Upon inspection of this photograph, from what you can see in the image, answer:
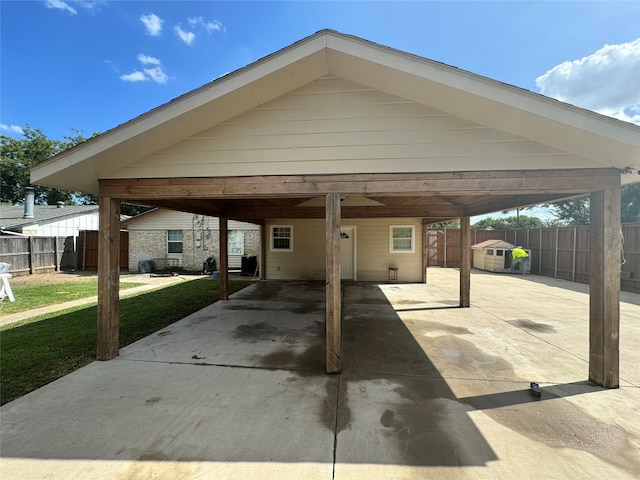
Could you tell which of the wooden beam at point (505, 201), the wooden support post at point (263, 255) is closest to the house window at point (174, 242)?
the wooden support post at point (263, 255)

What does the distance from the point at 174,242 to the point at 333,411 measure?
46.9 feet

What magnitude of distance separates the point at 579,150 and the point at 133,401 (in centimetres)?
550

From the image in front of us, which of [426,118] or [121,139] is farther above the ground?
[426,118]

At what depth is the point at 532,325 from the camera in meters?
5.47

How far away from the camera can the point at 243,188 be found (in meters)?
3.54

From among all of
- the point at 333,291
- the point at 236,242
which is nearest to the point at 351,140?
the point at 333,291

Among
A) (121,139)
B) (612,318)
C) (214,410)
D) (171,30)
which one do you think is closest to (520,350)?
(612,318)

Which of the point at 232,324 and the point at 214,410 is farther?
the point at 232,324

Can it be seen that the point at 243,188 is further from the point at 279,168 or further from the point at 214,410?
the point at 214,410

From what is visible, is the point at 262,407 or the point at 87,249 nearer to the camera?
the point at 262,407

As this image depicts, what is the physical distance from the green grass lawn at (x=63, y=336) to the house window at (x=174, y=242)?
6804 millimetres

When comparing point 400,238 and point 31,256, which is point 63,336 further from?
point 31,256

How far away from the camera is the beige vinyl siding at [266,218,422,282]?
440 inches

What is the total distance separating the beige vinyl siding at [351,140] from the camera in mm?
3203
